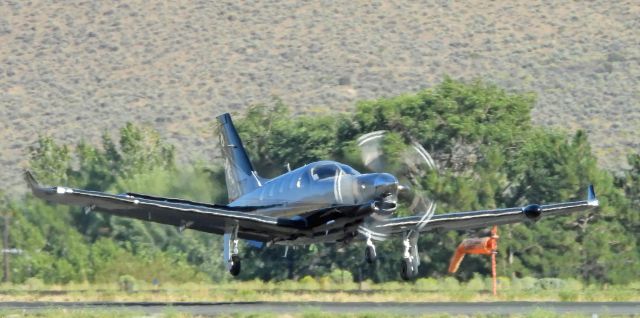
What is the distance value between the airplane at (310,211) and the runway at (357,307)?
1357mm

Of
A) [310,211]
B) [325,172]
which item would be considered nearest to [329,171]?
[325,172]

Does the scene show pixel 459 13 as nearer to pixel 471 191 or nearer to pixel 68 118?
pixel 68 118

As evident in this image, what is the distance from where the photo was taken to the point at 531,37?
119188 mm

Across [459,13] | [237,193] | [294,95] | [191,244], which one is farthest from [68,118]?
[237,193]

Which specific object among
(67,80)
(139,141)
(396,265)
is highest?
(67,80)

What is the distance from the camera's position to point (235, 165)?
41.2 m

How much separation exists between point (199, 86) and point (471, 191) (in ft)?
179

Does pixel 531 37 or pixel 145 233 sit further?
pixel 531 37

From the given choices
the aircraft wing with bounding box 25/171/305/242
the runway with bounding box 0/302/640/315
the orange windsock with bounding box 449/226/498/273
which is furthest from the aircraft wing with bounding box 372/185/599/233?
the orange windsock with bounding box 449/226/498/273

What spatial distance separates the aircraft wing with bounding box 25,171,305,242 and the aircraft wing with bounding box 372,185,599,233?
3.02 m

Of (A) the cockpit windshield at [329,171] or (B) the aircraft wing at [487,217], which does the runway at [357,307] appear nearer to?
(B) the aircraft wing at [487,217]

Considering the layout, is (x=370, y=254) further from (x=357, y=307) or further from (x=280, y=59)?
(x=280, y=59)

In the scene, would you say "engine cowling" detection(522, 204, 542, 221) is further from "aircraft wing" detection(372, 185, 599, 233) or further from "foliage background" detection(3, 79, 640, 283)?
"foliage background" detection(3, 79, 640, 283)

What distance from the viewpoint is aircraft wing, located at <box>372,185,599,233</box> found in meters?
36.1
